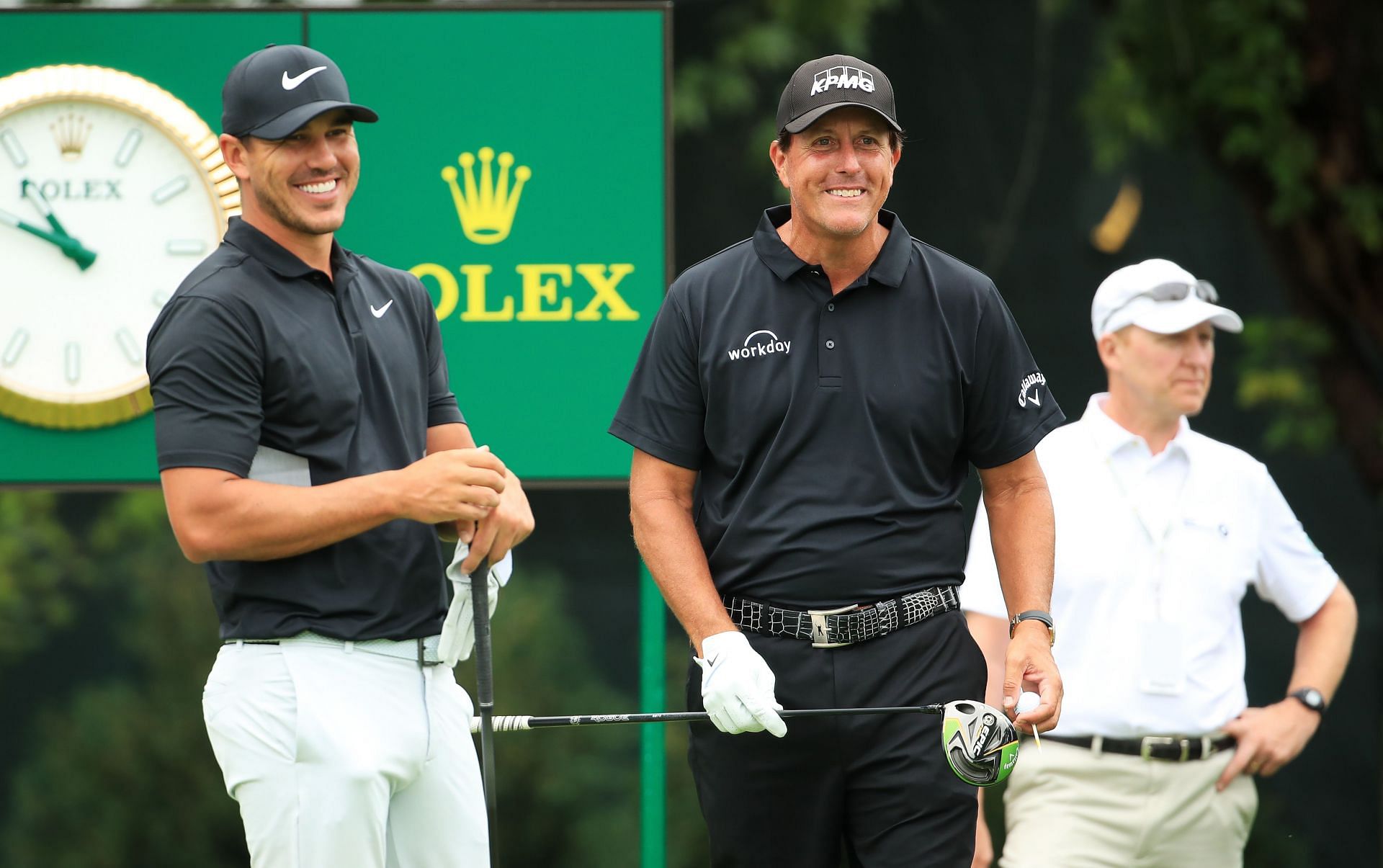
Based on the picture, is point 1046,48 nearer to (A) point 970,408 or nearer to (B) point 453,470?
(A) point 970,408

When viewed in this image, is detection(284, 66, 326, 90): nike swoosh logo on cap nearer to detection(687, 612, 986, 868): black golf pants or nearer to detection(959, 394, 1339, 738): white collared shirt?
detection(687, 612, 986, 868): black golf pants

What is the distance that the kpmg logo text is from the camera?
288cm

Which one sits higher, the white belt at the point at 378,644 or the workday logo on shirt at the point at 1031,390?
the workday logo on shirt at the point at 1031,390

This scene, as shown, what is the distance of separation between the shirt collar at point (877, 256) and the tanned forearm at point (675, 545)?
392 millimetres

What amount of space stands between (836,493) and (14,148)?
2.29m

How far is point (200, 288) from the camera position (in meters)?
2.70

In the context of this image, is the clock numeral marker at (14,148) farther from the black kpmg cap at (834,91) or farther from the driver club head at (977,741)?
the driver club head at (977,741)

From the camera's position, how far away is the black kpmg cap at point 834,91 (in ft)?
9.42

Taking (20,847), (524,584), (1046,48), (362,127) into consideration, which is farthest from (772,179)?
(20,847)

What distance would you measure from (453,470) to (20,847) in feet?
13.4

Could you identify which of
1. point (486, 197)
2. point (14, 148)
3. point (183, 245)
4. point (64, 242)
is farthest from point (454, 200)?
point (14, 148)

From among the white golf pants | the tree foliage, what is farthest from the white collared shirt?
the tree foliage

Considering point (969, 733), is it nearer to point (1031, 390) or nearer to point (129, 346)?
point (1031, 390)

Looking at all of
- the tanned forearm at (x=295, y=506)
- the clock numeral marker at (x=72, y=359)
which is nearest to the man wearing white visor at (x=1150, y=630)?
the tanned forearm at (x=295, y=506)
